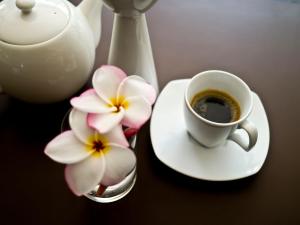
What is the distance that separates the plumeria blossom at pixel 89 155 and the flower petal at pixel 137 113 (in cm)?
1

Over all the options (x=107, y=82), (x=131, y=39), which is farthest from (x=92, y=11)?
(x=107, y=82)

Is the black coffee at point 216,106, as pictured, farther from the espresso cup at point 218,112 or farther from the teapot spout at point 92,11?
the teapot spout at point 92,11

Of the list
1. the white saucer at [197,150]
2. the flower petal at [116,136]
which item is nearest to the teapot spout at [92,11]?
the white saucer at [197,150]

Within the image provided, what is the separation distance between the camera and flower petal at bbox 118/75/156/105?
324mm

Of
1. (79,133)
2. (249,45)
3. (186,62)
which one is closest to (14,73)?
(79,133)

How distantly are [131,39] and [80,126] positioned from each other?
0.19 m

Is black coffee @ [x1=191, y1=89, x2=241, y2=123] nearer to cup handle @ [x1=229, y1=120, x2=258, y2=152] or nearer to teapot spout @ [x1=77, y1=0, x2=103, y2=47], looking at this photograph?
cup handle @ [x1=229, y1=120, x2=258, y2=152]

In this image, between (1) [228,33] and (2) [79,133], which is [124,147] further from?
(1) [228,33]

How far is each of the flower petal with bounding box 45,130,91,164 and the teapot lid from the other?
0.55 ft

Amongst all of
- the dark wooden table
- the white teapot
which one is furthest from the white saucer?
the white teapot

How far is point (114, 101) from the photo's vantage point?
12.7 inches

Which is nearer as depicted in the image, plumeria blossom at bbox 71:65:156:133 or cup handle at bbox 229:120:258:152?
plumeria blossom at bbox 71:65:156:133

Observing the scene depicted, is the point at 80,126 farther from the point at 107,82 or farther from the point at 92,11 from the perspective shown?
the point at 92,11

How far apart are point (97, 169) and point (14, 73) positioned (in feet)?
0.67
